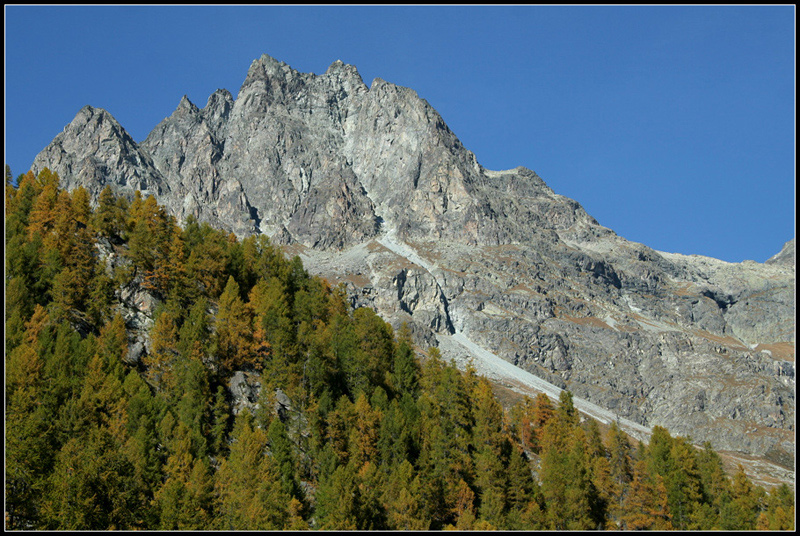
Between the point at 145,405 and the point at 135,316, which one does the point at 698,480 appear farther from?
the point at 135,316

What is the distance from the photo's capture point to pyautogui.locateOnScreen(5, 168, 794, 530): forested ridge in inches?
2292

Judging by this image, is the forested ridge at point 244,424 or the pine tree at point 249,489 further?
the forested ridge at point 244,424

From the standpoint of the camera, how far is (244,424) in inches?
2857

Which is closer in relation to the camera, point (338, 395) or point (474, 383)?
point (338, 395)

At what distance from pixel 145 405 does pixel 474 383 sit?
5221cm

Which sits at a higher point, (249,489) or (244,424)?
(244,424)

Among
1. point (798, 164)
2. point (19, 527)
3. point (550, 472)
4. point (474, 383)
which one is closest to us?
point (798, 164)

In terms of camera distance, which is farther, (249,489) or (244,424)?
(244,424)

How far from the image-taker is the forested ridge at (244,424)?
58.2m

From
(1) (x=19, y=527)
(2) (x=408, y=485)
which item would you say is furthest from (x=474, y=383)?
(1) (x=19, y=527)

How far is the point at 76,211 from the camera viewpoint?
93.1m

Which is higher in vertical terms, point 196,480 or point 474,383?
point 474,383

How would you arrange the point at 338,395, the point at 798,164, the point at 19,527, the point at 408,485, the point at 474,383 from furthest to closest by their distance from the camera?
the point at 474,383
the point at 338,395
the point at 408,485
the point at 19,527
the point at 798,164

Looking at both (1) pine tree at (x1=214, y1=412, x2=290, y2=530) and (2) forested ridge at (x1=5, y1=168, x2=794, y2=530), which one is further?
(2) forested ridge at (x1=5, y1=168, x2=794, y2=530)
